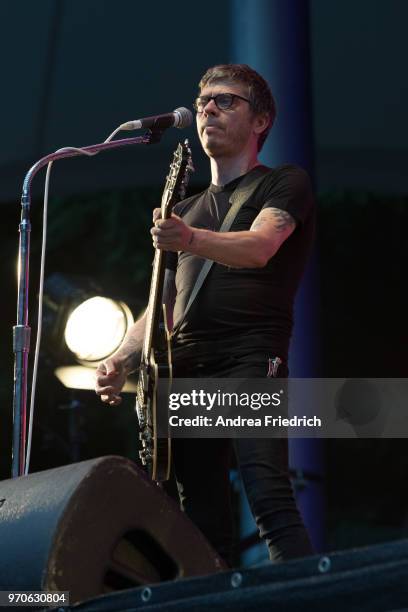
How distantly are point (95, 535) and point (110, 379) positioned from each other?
2.82 ft

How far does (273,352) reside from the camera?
225 cm

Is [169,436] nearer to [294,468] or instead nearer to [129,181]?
[294,468]

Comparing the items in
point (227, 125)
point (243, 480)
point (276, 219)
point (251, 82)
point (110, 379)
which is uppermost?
point (251, 82)

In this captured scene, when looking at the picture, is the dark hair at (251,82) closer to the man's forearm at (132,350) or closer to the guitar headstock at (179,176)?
the guitar headstock at (179,176)

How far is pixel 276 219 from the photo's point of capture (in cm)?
228

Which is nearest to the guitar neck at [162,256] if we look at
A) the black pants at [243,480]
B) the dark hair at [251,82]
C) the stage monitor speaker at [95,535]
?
the black pants at [243,480]

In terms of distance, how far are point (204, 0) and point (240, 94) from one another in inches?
150

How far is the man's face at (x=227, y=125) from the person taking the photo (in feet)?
8.10

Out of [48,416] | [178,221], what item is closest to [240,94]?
[178,221]

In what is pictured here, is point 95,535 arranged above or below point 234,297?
below

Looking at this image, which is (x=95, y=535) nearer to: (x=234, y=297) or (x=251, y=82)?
(x=234, y=297)

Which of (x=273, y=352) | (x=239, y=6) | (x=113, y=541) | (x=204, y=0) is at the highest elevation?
(x=204, y=0)

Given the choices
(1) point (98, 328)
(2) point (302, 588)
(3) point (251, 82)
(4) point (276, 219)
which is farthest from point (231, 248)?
(1) point (98, 328)

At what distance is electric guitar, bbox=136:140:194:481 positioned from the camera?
2205mm
